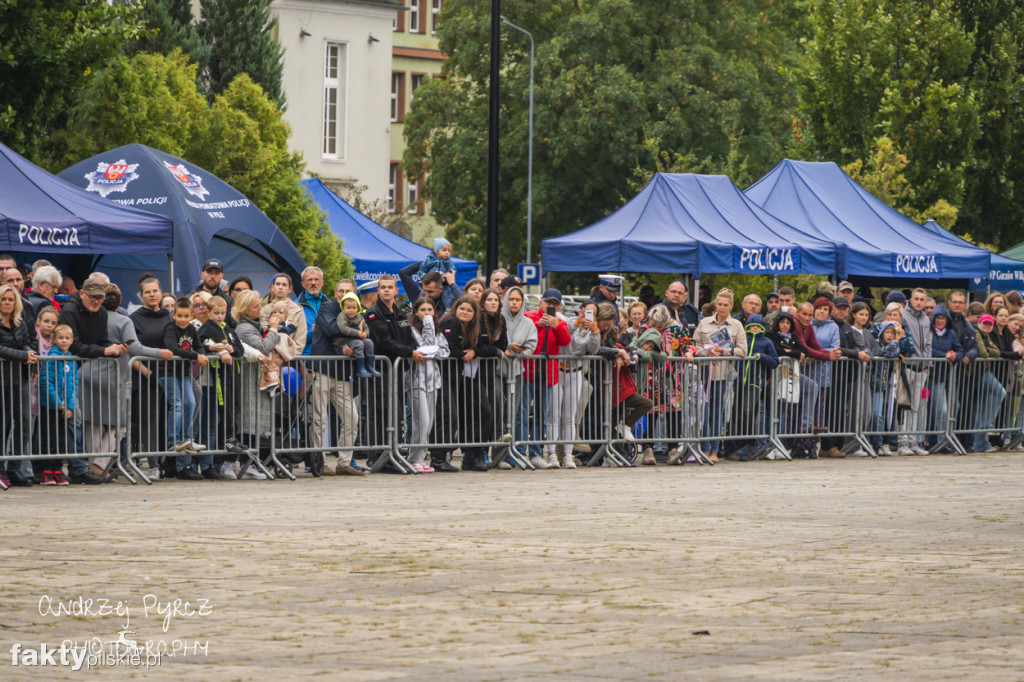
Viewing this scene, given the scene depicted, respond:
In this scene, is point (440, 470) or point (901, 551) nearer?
point (901, 551)

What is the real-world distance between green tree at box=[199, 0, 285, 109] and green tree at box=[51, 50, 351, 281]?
11.8m

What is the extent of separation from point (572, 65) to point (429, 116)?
5.94 m

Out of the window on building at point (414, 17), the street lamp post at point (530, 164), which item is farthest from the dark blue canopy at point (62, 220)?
the window on building at point (414, 17)

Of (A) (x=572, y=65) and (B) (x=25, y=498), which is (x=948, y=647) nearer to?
(B) (x=25, y=498)

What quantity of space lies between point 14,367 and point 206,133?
1304cm

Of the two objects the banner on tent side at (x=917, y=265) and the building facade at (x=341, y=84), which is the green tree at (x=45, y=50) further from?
the building facade at (x=341, y=84)

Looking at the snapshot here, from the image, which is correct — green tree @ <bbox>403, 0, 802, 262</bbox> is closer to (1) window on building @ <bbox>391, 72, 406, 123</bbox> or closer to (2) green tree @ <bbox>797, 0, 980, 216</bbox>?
(2) green tree @ <bbox>797, 0, 980, 216</bbox>

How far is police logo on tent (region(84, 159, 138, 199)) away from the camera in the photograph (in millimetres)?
21062

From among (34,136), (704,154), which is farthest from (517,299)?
(704,154)

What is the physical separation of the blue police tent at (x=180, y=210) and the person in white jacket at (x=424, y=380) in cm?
455

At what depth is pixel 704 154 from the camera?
5381cm

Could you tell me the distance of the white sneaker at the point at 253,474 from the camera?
16047 millimetres

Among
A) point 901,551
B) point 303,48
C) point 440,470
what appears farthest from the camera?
point 303,48

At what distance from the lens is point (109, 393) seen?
15.1 m
